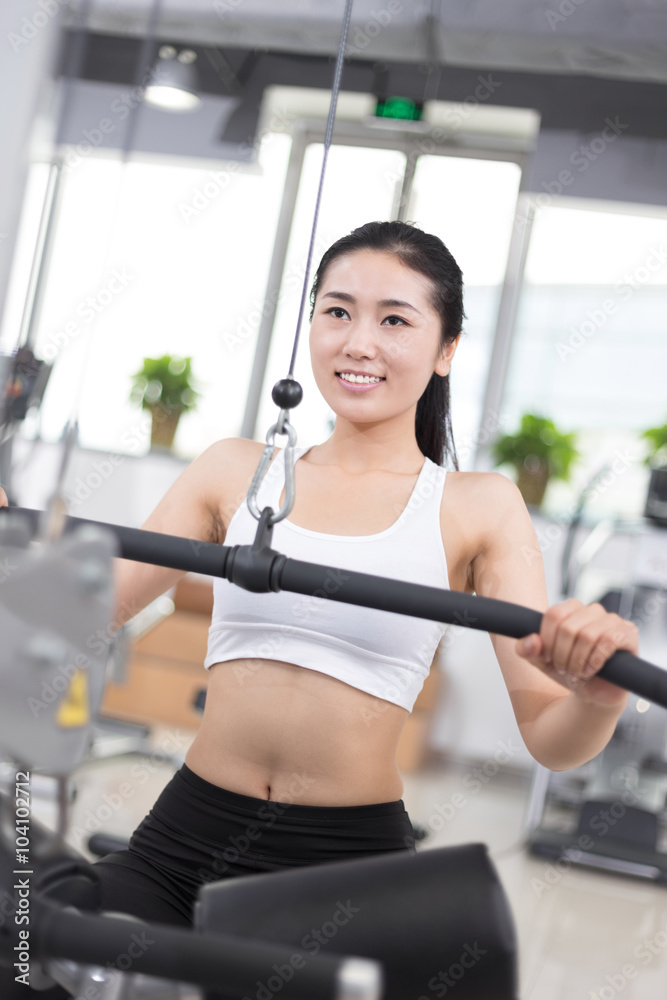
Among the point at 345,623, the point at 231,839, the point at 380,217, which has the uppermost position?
the point at 380,217

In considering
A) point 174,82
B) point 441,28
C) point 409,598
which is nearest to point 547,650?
point 409,598

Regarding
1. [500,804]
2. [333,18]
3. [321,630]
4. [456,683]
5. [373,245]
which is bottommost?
[500,804]

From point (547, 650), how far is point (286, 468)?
0.34m

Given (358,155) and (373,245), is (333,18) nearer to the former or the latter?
(358,155)

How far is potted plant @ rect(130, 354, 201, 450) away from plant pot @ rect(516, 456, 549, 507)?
1.90 m

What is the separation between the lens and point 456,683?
15.2 ft

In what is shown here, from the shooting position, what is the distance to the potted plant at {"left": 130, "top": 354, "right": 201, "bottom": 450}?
205 inches

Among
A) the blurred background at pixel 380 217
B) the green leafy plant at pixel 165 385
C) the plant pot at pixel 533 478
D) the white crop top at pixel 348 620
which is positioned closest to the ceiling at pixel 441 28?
the blurred background at pixel 380 217

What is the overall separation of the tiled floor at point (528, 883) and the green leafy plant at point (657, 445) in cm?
169

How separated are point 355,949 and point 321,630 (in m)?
0.48

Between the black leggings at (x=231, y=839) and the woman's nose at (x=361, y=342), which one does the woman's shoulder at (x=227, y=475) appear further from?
the black leggings at (x=231, y=839)

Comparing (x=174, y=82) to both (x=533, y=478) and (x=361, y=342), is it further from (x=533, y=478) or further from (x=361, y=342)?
(x=361, y=342)

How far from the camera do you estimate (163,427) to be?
5.32 meters

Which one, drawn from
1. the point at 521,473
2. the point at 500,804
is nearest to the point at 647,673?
the point at 500,804
